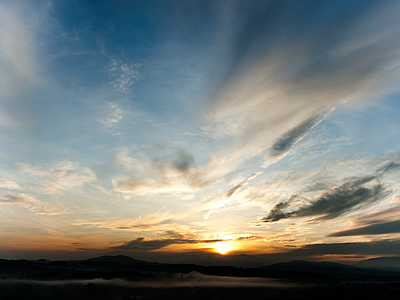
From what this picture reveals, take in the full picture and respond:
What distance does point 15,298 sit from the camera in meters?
197

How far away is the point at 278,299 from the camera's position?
19762 centimetres

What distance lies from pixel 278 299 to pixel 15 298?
737 ft
